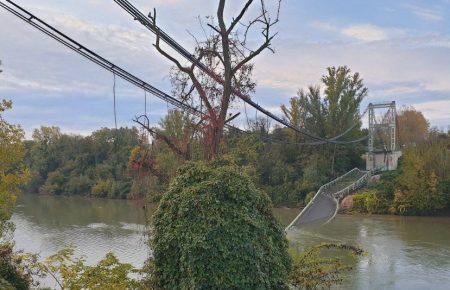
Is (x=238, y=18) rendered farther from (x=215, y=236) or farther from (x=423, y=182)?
(x=423, y=182)

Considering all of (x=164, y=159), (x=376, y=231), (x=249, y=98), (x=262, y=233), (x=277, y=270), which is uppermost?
(x=249, y=98)

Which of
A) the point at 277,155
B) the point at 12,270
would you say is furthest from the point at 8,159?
the point at 277,155

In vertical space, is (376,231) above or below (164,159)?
below

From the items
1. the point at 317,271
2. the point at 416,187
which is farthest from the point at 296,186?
the point at 317,271

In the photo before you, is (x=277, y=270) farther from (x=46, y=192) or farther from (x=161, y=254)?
(x=46, y=192)

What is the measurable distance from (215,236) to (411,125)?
118 ft

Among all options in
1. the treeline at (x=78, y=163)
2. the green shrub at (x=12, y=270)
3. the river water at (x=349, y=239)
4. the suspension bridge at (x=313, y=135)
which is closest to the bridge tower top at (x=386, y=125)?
the suspension bridge at (x=313, y=135)

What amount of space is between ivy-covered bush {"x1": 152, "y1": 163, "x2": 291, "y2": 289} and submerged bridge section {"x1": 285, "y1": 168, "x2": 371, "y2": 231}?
9744mm

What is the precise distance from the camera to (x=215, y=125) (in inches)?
225

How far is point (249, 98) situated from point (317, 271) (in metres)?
2.56

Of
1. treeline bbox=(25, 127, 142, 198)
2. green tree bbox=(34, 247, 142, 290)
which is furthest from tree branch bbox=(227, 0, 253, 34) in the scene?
treeline bbox=(25, 127, 142, 198)

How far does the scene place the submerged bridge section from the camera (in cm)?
1694

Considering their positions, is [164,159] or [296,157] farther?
[296,157]

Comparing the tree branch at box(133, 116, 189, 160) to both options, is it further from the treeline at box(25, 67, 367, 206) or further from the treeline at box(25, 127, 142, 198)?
the treeline at box(25, 127, 142, 198)
